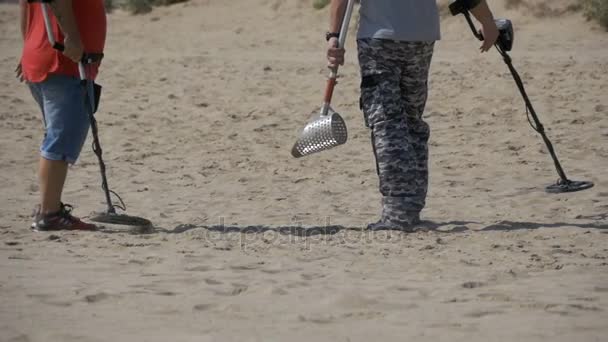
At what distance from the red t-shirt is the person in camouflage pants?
1.26 metres

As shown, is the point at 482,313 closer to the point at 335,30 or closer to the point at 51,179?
the point at 335,30

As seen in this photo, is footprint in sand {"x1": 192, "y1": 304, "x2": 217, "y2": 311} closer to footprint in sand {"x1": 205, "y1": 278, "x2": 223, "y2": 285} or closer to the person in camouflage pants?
footprint in sand {"x1": 205, "y1": 278, "x2": 223, "y2": 285}

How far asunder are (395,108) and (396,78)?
0.52 feet

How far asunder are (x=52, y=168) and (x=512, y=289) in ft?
8.69

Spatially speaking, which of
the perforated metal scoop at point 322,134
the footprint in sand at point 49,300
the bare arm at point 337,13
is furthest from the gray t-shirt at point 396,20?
the footprint in sand at point 49,300

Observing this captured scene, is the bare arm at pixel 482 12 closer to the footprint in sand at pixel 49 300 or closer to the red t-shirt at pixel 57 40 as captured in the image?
the red t-shirt at pixel 57 40

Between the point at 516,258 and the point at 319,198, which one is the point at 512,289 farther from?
the point at 319,198

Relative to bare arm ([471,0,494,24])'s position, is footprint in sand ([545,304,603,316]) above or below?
below

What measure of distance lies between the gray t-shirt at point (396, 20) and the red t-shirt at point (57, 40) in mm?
1429

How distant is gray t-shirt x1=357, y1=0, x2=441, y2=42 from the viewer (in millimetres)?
6055

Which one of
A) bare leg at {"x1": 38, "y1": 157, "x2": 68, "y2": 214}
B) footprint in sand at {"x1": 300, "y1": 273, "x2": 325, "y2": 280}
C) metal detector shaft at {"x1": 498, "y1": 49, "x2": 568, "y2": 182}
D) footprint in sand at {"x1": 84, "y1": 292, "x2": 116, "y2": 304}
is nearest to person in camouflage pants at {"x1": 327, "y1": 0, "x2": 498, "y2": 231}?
metal detector shaft at {"x1": 498, "y1": 49, "x2": 568, "y2": 182}

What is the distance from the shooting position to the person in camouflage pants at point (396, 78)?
19.9 ft

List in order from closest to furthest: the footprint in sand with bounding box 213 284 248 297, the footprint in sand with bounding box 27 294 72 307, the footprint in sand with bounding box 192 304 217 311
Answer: the footprint in sand with bounding box 192 304 217 311
the footprint in sand with bounding box 27 294 72 307
the footprint in sand with bounding box 213 284 248 297

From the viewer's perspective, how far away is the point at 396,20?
605 cm
